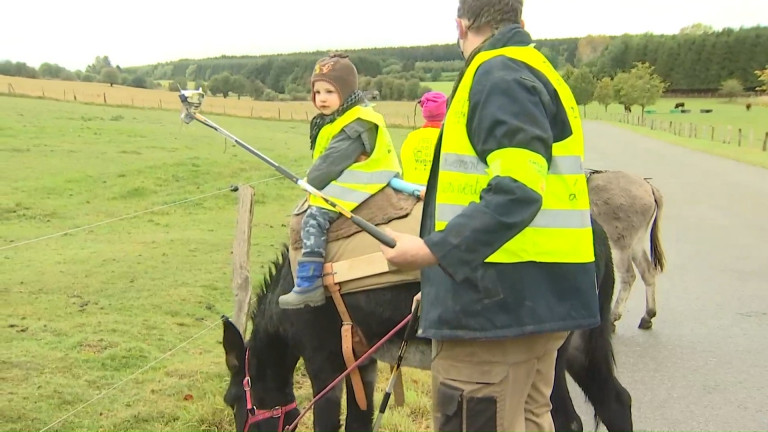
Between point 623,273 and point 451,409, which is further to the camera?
point 623,273

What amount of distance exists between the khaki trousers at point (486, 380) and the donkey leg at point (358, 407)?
1653 mm

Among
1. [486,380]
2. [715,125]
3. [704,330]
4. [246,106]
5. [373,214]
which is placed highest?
[373,214]

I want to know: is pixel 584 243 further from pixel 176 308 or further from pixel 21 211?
pixel 21 211

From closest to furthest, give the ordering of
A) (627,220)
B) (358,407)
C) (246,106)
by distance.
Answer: (358,407), (627,220), (246,106)

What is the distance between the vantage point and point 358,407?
4211mm

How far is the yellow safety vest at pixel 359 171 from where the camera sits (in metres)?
3.82

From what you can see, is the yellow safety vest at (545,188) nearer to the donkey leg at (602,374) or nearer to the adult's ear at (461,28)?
the adult's ear at (461,28)

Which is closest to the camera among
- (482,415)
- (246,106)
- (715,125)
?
(482,415)

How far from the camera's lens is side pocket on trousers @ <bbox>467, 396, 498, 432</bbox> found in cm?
238

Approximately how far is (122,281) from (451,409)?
8.16m

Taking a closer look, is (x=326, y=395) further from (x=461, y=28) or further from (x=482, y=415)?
(x=461, y=28)

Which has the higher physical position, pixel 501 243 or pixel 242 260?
pixel 501 243

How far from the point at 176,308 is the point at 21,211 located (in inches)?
298

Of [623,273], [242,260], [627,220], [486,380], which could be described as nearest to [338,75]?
[486,380]
